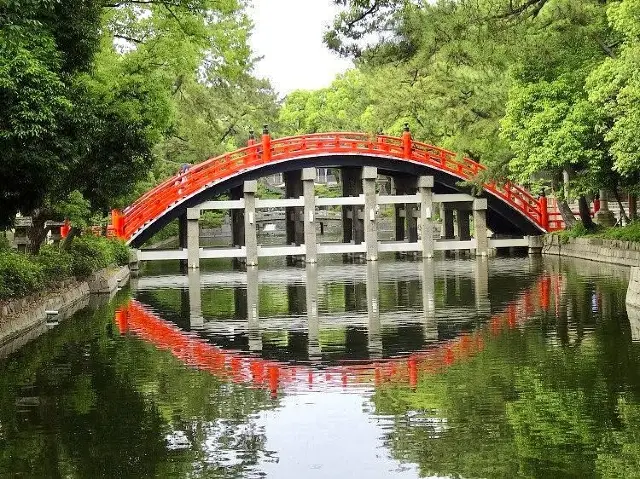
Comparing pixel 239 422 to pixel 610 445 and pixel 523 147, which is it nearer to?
pixel 610 445

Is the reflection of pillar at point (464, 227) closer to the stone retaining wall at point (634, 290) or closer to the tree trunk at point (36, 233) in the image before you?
the tree trunk at point (36, 233)

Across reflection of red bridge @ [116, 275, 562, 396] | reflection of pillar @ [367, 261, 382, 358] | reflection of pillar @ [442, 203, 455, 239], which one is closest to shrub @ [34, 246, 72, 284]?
reflection of red bridge @ [116, 275, 562, 396]

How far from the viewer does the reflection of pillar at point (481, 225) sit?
42938 mm

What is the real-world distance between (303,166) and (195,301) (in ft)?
47.4

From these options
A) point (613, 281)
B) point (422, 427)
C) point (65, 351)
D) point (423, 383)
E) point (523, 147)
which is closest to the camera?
point (422, 427)

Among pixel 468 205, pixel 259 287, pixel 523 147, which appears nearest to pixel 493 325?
pixel 259 287

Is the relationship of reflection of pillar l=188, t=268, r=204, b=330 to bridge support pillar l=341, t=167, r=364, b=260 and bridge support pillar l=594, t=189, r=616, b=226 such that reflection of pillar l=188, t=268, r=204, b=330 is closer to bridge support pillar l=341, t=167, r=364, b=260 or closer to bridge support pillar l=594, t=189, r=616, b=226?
bridge support pillar l=341, t=167, r=364, b=260

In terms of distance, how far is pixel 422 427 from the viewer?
11062mm

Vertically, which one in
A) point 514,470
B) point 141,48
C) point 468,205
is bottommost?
point 514,470

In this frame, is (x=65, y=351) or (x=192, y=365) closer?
(x=192, y=365)

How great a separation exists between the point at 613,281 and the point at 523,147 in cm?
904

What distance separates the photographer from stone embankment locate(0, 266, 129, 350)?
19.1 metres

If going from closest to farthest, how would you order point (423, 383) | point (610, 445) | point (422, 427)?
point (610, 445) < point (422, 427) < point (423, 383)

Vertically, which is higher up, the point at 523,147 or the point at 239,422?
the point at 523,147
